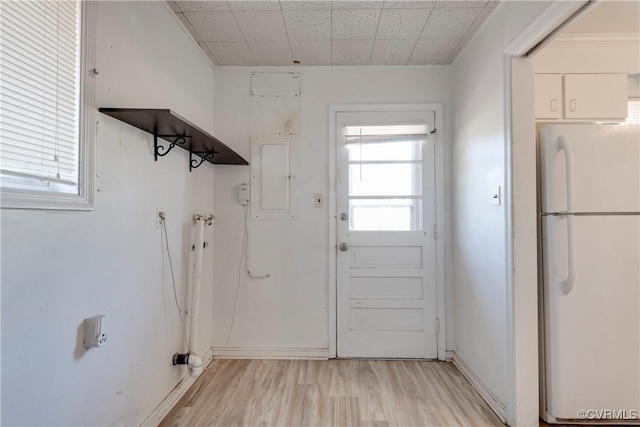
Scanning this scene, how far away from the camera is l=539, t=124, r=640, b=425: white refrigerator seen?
1636 mm

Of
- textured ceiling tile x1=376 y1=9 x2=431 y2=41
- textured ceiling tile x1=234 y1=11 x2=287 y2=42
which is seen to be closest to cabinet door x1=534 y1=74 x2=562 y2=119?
textured ceiling tile x1=376 y1=9 x2=431 y2=41

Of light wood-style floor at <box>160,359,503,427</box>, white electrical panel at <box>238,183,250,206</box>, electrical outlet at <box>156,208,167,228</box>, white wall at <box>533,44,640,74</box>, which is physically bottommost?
light wood-style floor at <box>160,359,503,427</box>

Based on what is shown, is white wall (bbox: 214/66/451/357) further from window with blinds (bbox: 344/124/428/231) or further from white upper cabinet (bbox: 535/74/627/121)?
white upper cabinet (bbox: 535/74/627/121)

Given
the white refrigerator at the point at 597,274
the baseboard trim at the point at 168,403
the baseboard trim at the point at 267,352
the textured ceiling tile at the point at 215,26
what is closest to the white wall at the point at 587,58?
the white refrigerator at the point at 597,274

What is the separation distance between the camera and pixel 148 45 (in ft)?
5.28

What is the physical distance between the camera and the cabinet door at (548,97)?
1.99 meters

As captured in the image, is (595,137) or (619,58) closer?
(595,137)

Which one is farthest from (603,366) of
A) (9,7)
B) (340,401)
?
(9,7)

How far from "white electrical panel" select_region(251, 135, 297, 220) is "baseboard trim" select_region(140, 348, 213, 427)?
1273 millimetres

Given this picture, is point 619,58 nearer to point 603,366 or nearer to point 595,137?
point 595,137

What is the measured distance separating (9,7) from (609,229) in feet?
8.88

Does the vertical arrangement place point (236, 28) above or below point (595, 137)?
above

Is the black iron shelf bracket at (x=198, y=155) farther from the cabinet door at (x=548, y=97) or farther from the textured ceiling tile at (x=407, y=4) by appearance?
the cabinet door at (x=548, y=97)

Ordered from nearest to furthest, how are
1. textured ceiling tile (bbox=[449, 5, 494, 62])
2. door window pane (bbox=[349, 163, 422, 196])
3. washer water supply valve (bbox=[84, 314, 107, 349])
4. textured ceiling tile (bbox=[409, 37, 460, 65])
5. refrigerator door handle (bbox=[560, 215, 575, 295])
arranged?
washer water supply valve (bbox=[84, 314, 107, 349]) < refrigerator door handle (bbox=[560, 215, 575, 295]) < textured ceiling tile (bbox=[449, 5, 494, 62]) < textured ceiling tile (bbox=[409, 37, 460, 65]) < door window pane (bbox=[349, 163, 422, 196])
